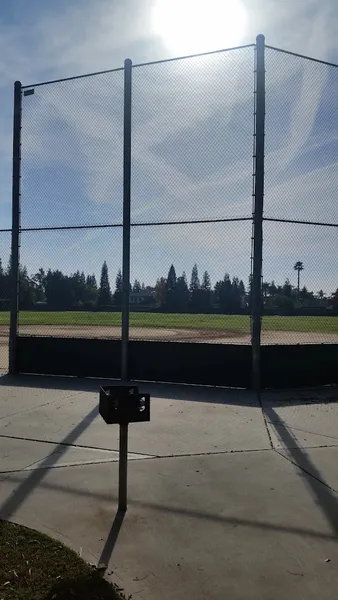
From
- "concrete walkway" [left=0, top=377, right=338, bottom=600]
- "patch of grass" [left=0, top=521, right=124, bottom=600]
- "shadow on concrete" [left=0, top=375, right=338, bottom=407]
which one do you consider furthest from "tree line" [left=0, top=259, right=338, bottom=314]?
"patch of grass" [left=0, top=521, right=124, bottom=600]

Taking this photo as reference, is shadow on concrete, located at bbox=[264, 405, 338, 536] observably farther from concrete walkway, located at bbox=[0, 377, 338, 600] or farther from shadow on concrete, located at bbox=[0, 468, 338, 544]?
shadow on concrete, located at bbox=[0, 468, 338, 544]

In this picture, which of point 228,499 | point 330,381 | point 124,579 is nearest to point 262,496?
point 228,499

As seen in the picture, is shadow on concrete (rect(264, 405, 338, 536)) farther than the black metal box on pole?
Yes

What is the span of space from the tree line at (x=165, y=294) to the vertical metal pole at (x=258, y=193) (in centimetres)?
20

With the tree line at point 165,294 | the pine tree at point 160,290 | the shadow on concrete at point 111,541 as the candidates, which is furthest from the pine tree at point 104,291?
the shadow on concrete at point 111,541

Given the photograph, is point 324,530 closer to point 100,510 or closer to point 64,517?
point 100,510

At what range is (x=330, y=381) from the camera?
27.5 ft

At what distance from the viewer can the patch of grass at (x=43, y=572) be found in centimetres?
236

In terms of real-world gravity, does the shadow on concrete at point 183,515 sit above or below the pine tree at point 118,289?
below

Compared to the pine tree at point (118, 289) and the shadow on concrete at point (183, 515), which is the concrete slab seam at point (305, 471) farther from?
the pine tree at point (118, 289)

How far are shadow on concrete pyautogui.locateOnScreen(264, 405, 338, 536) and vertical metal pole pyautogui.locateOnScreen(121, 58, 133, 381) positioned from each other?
3.38 m

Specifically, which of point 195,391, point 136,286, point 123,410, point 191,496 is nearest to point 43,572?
point 123,410

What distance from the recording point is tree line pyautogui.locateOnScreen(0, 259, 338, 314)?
8305 mm

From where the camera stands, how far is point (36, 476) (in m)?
3.97
